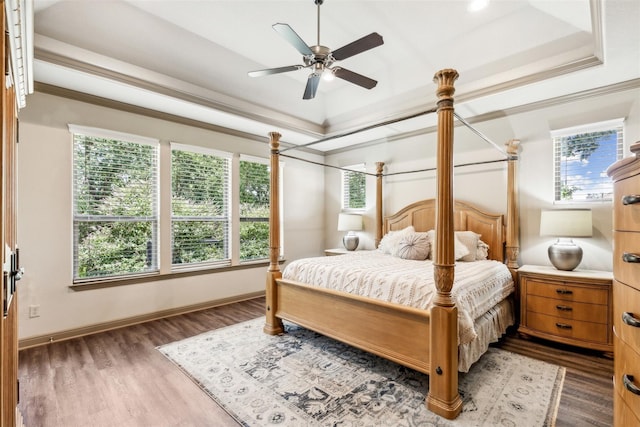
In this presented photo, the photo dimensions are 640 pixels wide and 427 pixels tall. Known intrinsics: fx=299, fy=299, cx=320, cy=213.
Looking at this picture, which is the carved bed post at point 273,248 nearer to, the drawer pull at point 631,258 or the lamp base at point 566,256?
the drawer pull at point 631,258

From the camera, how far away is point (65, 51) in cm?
280

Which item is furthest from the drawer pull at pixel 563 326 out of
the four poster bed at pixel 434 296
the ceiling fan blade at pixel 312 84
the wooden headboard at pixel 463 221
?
the ceiling fan blade at pixel 312 84

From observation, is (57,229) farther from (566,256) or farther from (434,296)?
(566,256)

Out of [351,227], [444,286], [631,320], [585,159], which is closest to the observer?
[631,320]

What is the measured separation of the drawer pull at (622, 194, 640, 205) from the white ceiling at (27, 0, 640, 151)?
187 centimetres

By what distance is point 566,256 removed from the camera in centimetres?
306

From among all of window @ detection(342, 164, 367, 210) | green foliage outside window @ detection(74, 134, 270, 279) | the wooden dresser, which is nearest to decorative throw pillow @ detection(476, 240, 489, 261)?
window @ detection(342, 164, 367, 210)

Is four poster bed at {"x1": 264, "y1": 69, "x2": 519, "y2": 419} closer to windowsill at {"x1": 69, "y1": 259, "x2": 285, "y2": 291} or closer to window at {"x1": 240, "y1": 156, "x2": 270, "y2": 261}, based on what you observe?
windowsill at {"x1": 69, "y1": 259, "x2": 285, "y2": 291}

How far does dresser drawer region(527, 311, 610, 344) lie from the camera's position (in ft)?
9.00

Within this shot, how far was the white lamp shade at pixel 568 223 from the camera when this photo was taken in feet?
9.65

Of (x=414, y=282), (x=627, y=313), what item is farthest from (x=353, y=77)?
(x=627, y=313)

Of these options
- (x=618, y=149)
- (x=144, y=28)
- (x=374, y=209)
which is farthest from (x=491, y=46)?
(x=144, y=28)

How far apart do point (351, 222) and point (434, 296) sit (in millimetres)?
3273

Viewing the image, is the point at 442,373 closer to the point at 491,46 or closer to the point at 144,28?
the point at 491,46
